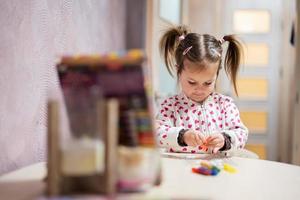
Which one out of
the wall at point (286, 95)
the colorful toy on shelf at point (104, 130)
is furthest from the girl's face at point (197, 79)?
the wall at point (286, 95)

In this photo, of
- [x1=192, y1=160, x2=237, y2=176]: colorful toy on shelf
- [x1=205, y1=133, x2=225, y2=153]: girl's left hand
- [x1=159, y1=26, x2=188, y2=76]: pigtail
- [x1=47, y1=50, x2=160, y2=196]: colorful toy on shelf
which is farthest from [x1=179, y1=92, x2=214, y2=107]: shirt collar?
[x1=47, y1=50, x2=160, y2=196]: colorful toy on shelf

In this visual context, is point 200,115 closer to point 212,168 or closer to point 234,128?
point 234,128

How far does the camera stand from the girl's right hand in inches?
42.1

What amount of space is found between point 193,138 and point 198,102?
254 millimetres

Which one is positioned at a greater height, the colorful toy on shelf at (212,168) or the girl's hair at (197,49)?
the girl's hair at (197,49)

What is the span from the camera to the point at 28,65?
3.13 feet

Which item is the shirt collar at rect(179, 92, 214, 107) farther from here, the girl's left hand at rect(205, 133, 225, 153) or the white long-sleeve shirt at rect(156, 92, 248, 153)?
the girl's left hand at rect(205, 133, 225, 153)

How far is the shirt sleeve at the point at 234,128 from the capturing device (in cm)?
115

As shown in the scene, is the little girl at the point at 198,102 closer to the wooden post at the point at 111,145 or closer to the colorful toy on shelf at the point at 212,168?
the colorful toy on shelf at the point at 212,168

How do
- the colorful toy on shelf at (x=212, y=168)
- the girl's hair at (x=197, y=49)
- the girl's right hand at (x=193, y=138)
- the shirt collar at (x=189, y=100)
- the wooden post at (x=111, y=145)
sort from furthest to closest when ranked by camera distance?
1. the shirt collar at (x=189, y=100)
2. the girl's hair at (x=197, y=49)
3. the girl's right hand at (x=193, y=138)
4. the colorful toy on shelf at (x=212, y=168)
5. the wooden post at (x=111, y=145)

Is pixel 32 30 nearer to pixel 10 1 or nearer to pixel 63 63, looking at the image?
pixel 10 1

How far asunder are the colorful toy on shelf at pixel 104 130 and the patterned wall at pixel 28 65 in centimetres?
16

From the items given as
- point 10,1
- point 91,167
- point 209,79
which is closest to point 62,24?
point 10,1

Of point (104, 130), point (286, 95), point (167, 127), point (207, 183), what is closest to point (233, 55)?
point (167, 127)
